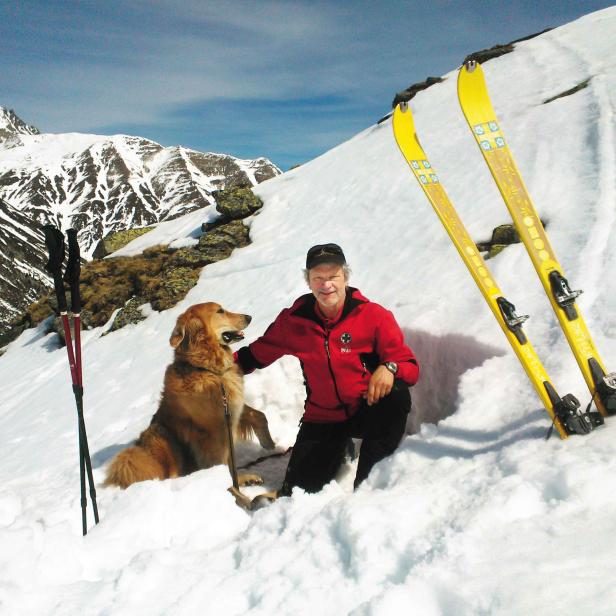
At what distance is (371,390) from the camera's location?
3135mm

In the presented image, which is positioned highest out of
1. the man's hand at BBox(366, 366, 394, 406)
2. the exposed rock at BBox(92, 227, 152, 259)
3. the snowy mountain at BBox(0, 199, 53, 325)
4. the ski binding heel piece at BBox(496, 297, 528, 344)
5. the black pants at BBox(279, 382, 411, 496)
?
the snowy mountain at BBox(0, 199, 53, 325)

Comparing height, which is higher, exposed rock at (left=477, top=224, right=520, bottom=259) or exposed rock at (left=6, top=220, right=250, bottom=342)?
exposed rock at (left=6, top=220, right=250, bottom=342)

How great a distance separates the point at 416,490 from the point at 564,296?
1541 millimetres

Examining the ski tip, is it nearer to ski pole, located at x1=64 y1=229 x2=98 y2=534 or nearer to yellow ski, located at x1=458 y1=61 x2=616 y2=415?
yellow ski, located at x1=458 y1=61 x2=616 y2=415

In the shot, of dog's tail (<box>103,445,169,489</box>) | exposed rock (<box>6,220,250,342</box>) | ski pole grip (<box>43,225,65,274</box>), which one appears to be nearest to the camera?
ski pole grip (<box>43,225,65,274</box>)

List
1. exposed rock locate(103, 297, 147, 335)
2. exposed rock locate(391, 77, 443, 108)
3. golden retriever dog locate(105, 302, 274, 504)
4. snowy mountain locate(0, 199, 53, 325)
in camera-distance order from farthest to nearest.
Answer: snowy mountain locate(0, 199, 53, 325) < exposed rock locate(391, 77, 443, 108) < exposed rock locate(103, 297, 147, 335) < golden retriever dog locate(105, 302, 274, 504)

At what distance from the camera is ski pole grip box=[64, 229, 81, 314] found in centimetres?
292

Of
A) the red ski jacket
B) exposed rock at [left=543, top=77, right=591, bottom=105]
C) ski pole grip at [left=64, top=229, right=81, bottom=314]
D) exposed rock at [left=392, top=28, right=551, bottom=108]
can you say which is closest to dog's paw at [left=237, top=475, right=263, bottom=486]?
the red ski jacket

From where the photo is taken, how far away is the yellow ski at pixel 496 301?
99.9 inches

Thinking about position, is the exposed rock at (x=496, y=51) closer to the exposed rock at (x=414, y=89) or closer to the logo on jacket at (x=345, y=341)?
the exposed rock at (x=414, y=89)

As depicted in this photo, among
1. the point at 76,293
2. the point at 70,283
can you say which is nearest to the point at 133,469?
the point at 76,293

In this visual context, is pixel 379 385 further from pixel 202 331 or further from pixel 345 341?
pixel 202 331

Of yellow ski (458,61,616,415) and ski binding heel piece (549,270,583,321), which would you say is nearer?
yellow ski (458,61,616,415)

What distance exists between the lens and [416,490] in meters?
2.49
